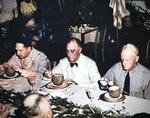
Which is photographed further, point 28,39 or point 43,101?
point 28,39

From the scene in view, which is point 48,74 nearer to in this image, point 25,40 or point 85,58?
point 85,58

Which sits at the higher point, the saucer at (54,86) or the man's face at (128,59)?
the man's face at (128,59)

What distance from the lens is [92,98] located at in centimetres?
245

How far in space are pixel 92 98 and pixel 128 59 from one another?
0.82m

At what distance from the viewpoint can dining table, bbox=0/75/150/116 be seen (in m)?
2.29

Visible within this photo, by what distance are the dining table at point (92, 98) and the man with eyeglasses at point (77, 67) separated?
452 millimetres

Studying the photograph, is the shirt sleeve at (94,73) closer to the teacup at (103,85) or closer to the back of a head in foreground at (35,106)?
the teacup at (103,85)

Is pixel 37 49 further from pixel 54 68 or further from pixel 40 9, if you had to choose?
pixel 40 9

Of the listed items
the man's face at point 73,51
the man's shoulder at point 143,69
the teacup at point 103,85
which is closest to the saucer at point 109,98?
the teacup at point 103,85

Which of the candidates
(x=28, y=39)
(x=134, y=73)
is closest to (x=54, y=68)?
(x=28, y=39)

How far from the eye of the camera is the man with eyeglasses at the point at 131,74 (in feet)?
8.91

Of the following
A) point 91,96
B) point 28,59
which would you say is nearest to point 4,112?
point 91,96

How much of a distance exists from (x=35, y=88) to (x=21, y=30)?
4.13 feet

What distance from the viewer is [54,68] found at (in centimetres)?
354
